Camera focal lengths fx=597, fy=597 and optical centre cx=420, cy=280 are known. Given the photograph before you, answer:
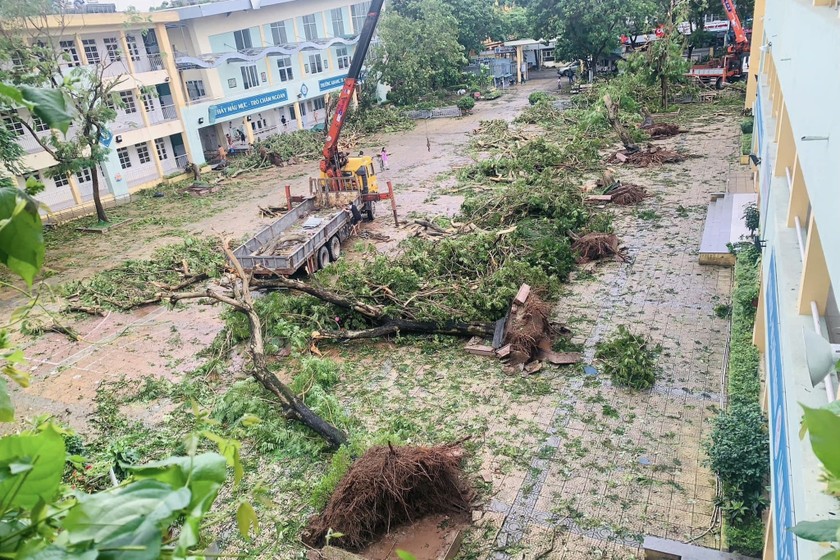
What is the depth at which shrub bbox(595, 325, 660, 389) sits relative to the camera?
31.2ft

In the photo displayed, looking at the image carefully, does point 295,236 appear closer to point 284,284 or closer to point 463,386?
point 284,284

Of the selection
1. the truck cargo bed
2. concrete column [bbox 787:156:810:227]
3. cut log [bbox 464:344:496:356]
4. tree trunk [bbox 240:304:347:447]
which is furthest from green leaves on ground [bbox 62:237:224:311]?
concrete column [bbox 787:156:810:227]

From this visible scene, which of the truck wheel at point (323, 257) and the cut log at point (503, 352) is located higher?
the truck wheel at point (323, 257)

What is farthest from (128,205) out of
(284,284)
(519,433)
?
(519,433)

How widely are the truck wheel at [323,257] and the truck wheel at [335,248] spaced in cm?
29

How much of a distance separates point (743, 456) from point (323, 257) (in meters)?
10.9

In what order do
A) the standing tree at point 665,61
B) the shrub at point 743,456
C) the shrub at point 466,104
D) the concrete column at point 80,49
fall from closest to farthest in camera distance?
the shrub at point 743,456 < the concrete column at point 80,49 < the standing tree at point 665,61 < the shrub at point 466,104

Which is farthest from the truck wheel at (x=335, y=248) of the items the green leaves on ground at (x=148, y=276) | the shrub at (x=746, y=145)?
the shrub at (x=746, y=145)

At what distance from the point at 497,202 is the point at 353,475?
11.4m

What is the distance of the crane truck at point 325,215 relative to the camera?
44.9 feet

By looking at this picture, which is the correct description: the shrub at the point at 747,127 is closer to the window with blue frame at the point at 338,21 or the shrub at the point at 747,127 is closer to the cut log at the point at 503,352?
the cut log at the point at 503,352

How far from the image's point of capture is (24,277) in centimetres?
121

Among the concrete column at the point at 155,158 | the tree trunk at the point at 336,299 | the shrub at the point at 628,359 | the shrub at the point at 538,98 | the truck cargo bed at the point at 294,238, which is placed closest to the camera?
the shrub at the point at 628,359

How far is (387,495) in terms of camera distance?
7207mm
